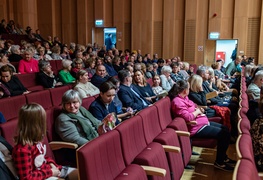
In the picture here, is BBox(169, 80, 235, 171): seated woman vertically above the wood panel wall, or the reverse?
the wood panel wall

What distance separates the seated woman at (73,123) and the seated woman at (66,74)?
2.91 m

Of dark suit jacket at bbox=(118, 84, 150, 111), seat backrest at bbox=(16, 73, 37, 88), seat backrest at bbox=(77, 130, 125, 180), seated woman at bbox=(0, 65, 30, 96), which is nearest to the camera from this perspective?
seat backrest at bbox=(77, 130, 125, 180)

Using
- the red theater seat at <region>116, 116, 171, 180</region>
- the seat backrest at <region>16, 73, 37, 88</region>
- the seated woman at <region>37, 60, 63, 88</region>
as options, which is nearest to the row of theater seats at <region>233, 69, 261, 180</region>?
the red theater seat at <region>116, 116, 171, 180</region>

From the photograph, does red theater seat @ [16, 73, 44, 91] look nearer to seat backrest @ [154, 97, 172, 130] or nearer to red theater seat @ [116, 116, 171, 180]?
seat backrest @ [154, 97, 172, 130]

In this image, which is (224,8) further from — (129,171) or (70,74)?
(129,171)

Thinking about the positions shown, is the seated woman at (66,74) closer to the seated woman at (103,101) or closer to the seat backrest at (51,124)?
the seated woman at (103,101)

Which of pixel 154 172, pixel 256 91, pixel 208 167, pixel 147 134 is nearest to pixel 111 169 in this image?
pixel 154 172

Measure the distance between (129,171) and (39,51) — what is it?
6.39m

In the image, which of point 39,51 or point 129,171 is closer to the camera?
point 129,171

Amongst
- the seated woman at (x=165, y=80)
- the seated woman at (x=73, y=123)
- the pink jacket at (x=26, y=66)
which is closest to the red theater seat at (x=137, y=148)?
the seated woman at (x=73, y=123)

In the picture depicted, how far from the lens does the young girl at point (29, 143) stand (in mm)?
1814

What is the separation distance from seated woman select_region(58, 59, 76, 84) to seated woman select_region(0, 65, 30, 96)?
104cm

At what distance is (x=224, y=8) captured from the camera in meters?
11.4

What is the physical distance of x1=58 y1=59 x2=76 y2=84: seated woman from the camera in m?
5.59
